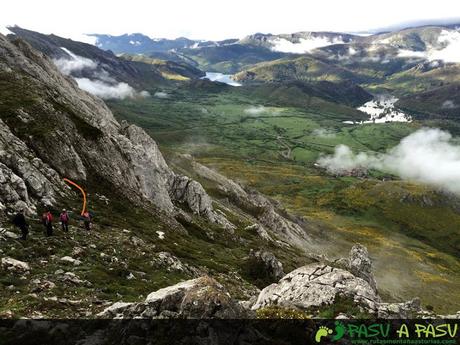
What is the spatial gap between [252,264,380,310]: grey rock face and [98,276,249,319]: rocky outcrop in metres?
6.81

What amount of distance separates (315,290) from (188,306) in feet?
38.6

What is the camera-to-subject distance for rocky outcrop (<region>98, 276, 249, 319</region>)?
2236cm

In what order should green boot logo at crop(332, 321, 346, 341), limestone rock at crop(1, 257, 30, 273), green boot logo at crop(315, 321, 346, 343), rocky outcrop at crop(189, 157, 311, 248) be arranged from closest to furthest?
1. green boot logo at crop(315, 321, 346, 343)
2. green boot logo at crop(332, 321, 346, 341)
3. limestone rock at crop(1, 257, 30, 273)
4. rocky outcrop at crop(189, 157, 311, 248)

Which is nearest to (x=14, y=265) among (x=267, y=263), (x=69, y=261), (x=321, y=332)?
(x=69, y=261)

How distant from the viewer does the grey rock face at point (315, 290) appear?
2912cm

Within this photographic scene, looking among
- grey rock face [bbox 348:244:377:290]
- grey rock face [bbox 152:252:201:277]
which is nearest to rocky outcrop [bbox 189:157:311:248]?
grey rock face [bbox 348:244:377:290]

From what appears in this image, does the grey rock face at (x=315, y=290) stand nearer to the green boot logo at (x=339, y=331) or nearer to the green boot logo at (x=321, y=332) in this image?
the green boot logo at (x=339, y=331)

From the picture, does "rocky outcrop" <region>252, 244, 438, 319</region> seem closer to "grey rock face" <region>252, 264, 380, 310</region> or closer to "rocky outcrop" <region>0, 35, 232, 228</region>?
"grey rock face" <region>252, 264, 380, 310</region>

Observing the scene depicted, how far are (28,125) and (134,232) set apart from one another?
22.2 metres

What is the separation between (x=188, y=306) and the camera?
22.6m

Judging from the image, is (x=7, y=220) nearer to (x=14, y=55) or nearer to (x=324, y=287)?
(x=324, y=287)

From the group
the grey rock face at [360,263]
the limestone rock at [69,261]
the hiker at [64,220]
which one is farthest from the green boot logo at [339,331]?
the grey rock face at [360,263]

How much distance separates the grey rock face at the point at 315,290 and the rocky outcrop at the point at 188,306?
681cm

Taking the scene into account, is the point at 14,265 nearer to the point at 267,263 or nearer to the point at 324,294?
the point at 324,294
